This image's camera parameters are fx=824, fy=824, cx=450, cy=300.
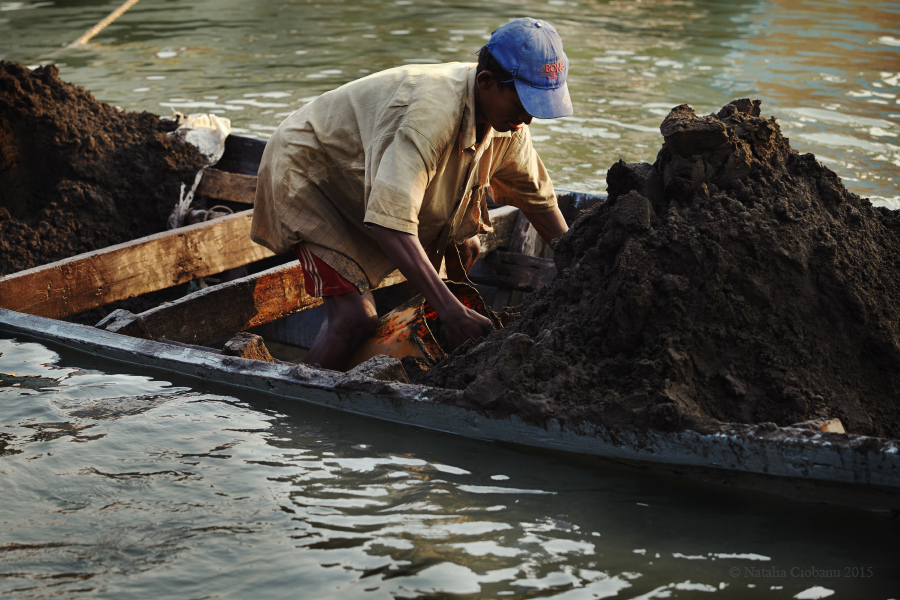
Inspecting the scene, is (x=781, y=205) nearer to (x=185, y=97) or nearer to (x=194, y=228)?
(x=194, y=228)

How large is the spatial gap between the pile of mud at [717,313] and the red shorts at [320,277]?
748 millimetres

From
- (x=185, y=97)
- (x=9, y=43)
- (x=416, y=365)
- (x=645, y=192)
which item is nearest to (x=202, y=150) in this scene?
(x=416, y=365)

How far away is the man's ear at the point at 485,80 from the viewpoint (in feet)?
9.43

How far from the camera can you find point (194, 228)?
14.1 feet

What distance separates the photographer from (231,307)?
3789 mm

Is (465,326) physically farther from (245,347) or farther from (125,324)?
(125,324)

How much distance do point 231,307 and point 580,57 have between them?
9.73 meters

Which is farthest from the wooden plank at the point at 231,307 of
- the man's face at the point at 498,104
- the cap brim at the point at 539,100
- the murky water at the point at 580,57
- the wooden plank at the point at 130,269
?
the murky water at the point at 580,57

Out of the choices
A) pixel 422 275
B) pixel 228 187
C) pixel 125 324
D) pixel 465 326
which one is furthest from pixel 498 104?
pixel 228 187

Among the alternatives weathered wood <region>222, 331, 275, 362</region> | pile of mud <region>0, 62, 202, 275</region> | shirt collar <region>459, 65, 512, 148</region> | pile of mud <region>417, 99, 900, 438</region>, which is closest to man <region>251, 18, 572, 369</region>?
shirt collar <region>459, 65, 512, 148</region>

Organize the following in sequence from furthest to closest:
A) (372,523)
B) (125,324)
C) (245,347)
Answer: (125,324) → (245,347) → (372,523)

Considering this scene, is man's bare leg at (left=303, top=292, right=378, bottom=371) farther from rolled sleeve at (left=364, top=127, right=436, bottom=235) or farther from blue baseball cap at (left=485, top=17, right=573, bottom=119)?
blue baseball cap at (left=485, top=17, right=573, bottom=119)

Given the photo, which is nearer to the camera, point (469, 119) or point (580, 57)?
point (469, 119)

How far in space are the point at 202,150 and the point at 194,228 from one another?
4.34 feet
